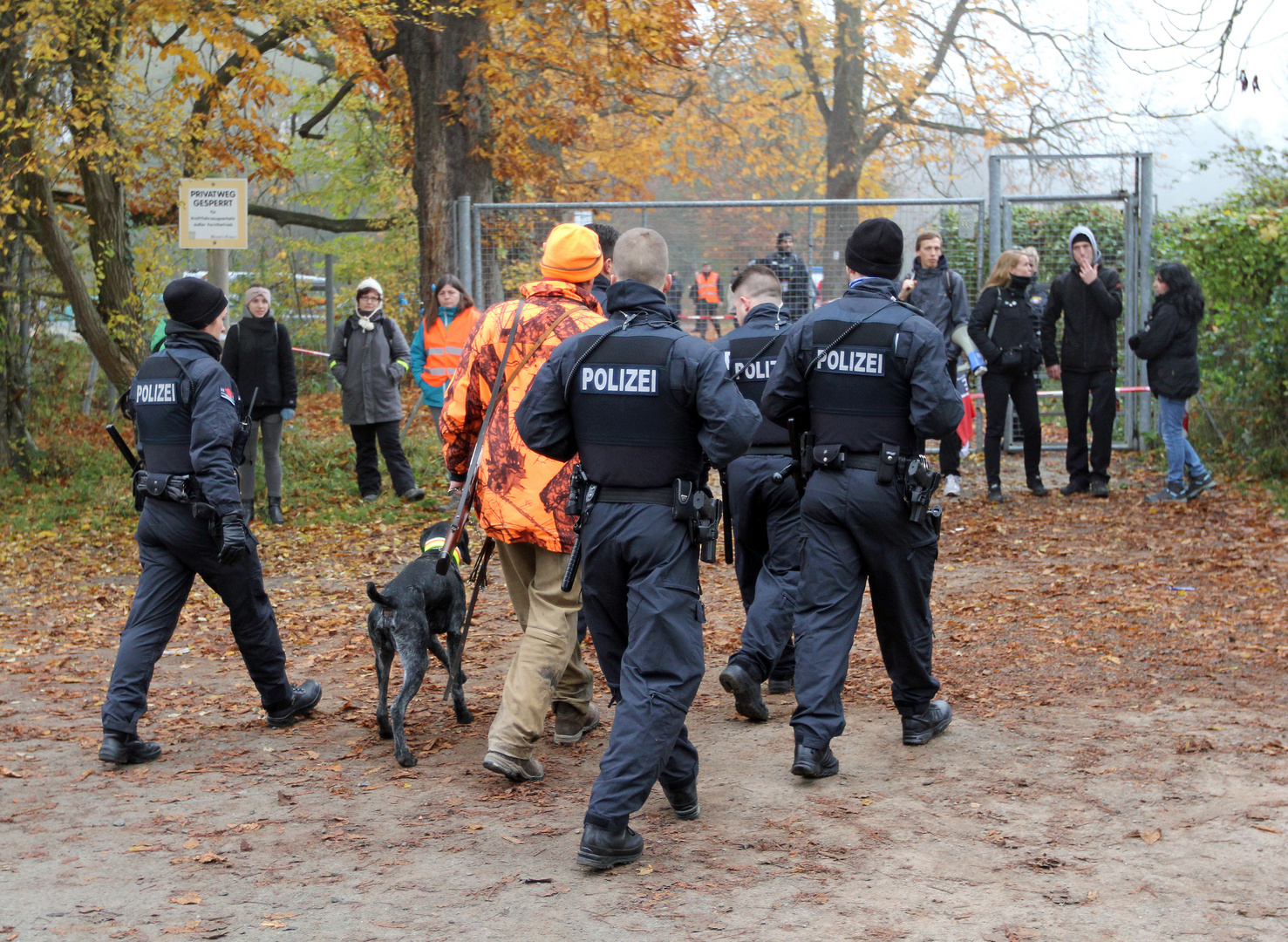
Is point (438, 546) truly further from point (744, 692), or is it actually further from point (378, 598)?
point (744, 692)

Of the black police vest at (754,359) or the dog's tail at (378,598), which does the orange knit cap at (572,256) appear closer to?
the black police vest at (754,359)

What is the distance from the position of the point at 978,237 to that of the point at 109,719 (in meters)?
9.46

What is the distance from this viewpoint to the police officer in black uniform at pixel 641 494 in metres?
4.15

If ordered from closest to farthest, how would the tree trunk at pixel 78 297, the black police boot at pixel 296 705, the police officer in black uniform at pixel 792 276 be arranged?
1. the black police boot at pixel 296 705
2. the police officer in black uniform at pixel 792 276
3. the tree trunk at pixel 78 297

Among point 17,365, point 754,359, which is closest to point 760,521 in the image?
point 754,359

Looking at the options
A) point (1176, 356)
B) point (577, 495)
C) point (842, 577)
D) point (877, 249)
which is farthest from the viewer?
point (1176, 356)

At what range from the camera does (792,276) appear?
39.5 feet

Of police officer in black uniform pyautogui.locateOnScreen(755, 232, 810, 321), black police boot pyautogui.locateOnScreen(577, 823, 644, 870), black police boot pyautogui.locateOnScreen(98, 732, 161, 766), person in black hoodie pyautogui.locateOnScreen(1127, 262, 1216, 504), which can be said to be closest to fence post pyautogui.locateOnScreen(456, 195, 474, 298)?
police officer in black uniform pyautogui.locateOnScreen(755, 232, 810, 321)

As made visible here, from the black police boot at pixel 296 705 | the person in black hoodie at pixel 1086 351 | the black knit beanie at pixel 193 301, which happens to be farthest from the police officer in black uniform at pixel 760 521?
the person in black hoodie at pixel 1086 351

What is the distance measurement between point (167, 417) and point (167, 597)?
804 millimetres

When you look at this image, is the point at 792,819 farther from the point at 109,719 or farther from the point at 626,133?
the point at 626,133

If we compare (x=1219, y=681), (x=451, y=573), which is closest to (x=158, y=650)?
(x=451, y=573)

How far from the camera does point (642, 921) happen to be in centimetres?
372

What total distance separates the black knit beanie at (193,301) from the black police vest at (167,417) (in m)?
0.19
